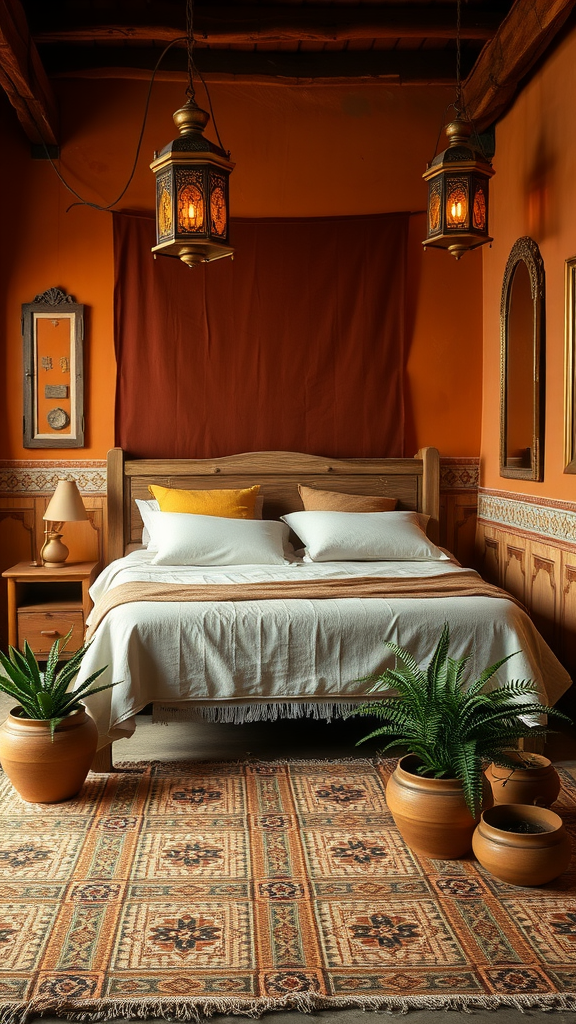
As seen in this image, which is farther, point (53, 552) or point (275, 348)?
point (275, 348)

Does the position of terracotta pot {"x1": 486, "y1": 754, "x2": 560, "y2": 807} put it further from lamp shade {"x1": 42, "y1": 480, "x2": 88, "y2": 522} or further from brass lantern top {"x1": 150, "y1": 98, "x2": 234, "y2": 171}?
lamp shade {"x1": 42, "y1": 480, "x2": 88, "y2": 522}

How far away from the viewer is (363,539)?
453 cm

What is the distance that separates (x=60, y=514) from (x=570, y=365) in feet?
8.77

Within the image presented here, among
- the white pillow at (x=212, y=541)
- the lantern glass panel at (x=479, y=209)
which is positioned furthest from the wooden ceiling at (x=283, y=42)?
the white pillow at (x=212, y=541)

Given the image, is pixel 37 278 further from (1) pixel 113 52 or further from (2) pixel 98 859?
(2) pixel 98 859

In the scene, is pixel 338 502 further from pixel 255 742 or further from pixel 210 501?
pixel 255 742

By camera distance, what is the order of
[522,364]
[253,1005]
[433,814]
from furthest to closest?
1. [522,364]
2. [433,814]
3. [253,1005]

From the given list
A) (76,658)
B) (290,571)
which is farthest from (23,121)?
(76,658)

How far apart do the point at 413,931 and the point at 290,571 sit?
210 centimetres

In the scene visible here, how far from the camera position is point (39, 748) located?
9.74 feet

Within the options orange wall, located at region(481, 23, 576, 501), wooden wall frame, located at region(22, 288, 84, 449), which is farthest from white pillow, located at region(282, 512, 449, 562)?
wooden wall frame, located at region(22, 288, 84, 449)

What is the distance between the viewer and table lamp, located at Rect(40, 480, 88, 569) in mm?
4855

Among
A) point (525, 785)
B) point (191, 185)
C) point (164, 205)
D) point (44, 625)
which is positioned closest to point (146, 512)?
point (44, 625)

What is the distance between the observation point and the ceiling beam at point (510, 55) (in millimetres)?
3818
